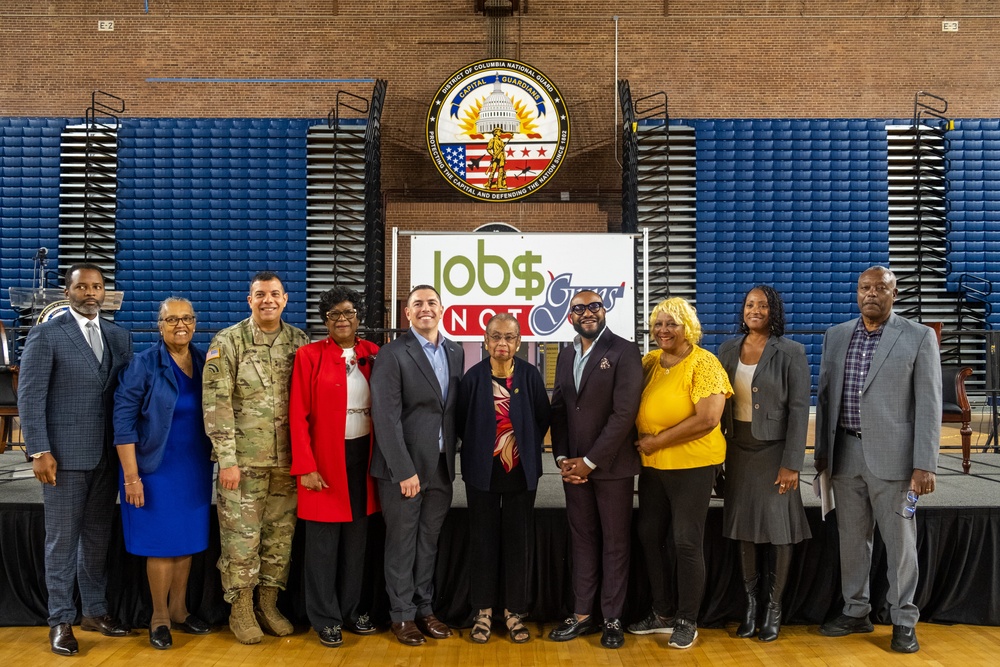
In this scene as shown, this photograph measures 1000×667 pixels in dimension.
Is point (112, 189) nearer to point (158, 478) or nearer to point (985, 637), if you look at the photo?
point (158, 478)

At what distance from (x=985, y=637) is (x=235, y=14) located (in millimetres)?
10865

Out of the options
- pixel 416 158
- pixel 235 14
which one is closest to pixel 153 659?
pixel 416 158

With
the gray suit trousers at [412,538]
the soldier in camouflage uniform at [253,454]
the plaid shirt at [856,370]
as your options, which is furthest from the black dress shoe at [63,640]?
the plaid shirt at [856,370]

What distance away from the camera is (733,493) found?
3250 mm

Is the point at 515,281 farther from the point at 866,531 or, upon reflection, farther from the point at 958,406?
the point at 958,406

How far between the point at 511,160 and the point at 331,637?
7.90 meters

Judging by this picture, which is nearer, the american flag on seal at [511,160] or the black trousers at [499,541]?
the black trousers at [499,541]

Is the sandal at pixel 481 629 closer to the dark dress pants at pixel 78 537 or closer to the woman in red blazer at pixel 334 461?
the woman in red blazer at pixel 334 461

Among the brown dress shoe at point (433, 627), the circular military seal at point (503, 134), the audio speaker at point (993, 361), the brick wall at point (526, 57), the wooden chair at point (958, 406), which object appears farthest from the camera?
the brick wall at point (526, 57)

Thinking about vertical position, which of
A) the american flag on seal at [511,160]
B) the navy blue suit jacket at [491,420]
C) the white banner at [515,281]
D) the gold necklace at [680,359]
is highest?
the american flag on seal at [511,160]

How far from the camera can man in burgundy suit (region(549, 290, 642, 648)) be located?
3.12m

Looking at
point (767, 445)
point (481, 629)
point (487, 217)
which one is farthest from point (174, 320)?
point (487, 217)

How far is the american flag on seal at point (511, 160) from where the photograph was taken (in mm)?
10141

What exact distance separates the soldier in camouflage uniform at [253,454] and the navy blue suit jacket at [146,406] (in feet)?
0.60
